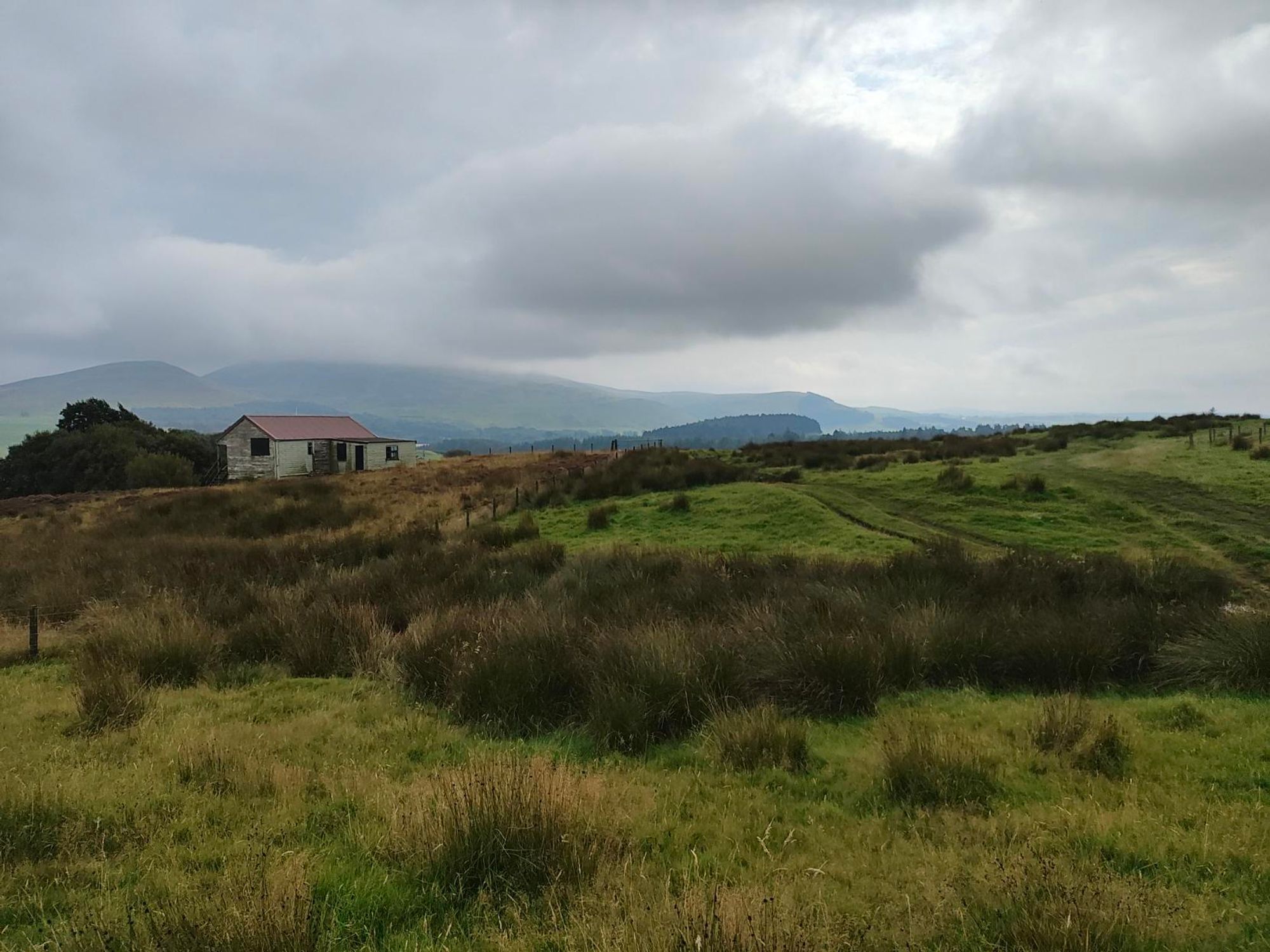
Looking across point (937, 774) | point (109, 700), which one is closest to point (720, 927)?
point (937, 774)

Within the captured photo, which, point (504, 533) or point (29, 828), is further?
point (504, 533)

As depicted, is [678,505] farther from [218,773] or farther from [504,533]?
[218,773]

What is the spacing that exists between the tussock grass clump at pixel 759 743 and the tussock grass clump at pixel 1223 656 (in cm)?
498

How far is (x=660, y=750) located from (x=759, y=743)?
1021 millimetres

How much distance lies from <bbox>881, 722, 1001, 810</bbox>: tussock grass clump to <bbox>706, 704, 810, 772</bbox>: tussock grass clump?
2.48ft

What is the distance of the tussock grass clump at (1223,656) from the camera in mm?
7062

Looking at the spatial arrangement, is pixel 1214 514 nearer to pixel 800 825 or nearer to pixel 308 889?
pixel 800 825

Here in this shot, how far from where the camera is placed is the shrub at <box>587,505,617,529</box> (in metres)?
20.9

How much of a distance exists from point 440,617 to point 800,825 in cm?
699

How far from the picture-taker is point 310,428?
59938 millimetres

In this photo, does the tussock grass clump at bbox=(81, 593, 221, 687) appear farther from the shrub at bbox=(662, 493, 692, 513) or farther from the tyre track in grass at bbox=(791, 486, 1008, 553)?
the shrub at bbox=(662, 493, 692, 513)

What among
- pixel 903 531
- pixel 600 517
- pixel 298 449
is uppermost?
pixel 298 449

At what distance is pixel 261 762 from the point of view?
228 inches

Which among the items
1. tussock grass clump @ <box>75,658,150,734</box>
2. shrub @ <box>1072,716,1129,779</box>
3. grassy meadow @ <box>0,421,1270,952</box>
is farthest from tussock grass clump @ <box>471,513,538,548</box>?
shrub @ <box>1072,716,1129,779</box>
